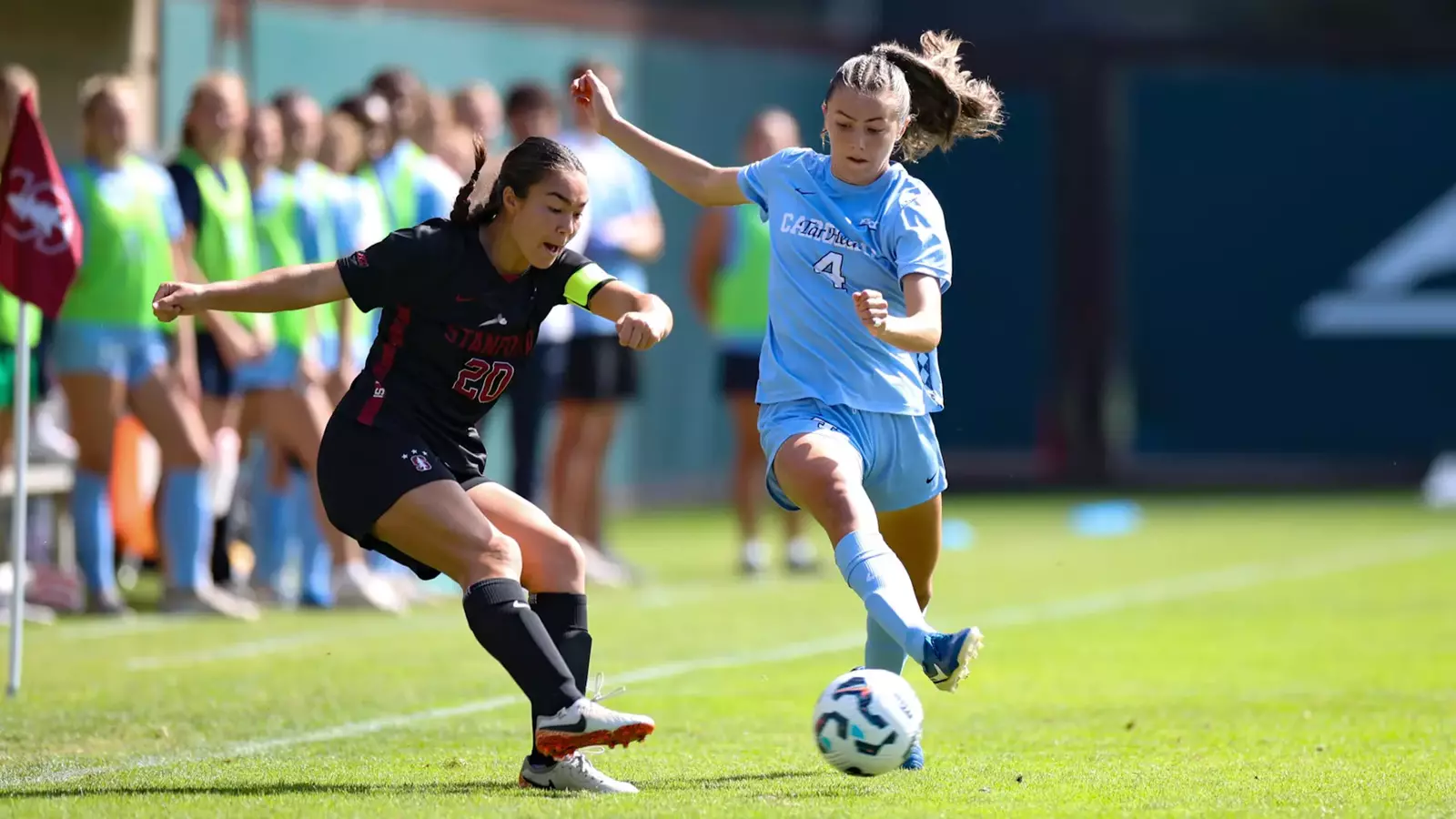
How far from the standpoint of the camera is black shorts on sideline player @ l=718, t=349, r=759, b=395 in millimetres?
12992

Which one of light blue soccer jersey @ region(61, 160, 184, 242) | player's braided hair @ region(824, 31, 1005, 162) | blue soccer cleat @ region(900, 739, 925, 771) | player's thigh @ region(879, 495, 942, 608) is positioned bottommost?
blue soccer cleat @ region(900, 739, 925, 771)

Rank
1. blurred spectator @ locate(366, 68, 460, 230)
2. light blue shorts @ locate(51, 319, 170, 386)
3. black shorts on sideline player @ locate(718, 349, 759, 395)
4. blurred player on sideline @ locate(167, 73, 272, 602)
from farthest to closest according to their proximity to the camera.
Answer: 1. black shorts on sideline player @ locate(718, 349, 759, 395)
2. blurred spectator @ locate(366, 68, 460, 230)
3. blurred player on sideline @ locate(167, 73, 272, 602)
4. light blue shorts @ locate(51, 319, 170, 386)

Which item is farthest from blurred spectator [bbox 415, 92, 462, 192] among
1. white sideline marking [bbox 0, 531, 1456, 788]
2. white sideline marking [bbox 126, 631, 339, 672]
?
white sideline marking [bbox 0, 531, 1456, 788]

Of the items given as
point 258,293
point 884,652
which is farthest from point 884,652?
point 258,293

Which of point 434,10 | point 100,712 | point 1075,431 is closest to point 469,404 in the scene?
point 100,712

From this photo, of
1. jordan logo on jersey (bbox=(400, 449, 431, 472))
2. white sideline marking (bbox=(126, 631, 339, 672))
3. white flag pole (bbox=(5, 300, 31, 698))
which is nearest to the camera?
jordan logo on jersey (bbox=(400, 449, 431, 472))

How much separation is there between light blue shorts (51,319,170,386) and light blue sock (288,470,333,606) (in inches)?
→ 41.1

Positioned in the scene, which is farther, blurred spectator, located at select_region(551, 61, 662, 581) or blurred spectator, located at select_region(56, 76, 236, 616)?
blurred spectator, located at select_region(551, 61, 662, 581)

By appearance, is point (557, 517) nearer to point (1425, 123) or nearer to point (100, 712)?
point (100, 712)

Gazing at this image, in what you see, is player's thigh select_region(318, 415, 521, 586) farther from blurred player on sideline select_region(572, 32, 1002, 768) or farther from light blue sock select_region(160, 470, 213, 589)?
light blue sock select_region(160, 470, 213, 589)

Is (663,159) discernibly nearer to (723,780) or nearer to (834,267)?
(834,267)

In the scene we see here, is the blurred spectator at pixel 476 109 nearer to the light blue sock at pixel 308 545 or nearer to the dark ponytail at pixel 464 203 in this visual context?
the light blue sock at pixel 308 545

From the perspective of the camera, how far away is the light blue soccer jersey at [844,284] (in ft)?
19.7

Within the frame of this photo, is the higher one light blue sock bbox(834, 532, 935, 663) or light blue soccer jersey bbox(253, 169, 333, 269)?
light blue soccer jersey bbox(253, 169, 333, 269)
